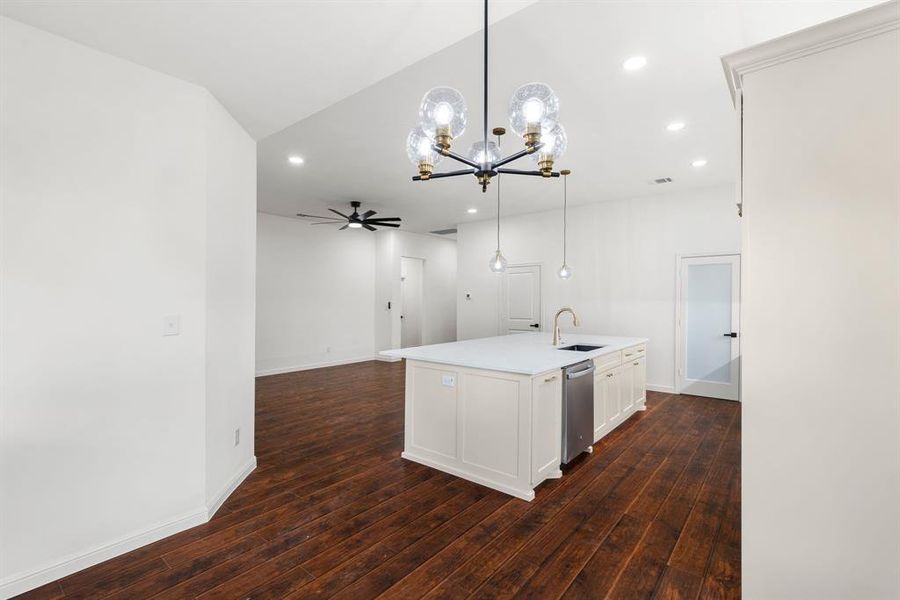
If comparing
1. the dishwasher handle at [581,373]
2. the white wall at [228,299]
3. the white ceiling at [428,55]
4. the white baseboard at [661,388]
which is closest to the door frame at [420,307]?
the white ceiling at [428,55]

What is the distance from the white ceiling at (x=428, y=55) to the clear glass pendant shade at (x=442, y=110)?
32 cm

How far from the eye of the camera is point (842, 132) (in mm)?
1213

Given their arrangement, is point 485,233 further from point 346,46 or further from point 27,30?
point 27,30

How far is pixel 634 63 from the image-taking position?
2504 mm

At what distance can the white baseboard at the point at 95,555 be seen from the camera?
1816mm

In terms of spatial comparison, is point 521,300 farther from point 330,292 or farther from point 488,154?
point 488,154

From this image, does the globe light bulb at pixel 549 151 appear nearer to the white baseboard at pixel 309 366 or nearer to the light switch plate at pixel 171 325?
the light switch plate at pixel 171 325

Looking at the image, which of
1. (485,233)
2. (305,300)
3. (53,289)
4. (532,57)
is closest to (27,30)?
(53,289)

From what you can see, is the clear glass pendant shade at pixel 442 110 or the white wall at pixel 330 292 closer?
the clear glass pendant shade at pixel 442 110

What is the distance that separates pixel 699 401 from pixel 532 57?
4.88 meters

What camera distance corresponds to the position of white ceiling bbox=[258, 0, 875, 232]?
2.09 metres

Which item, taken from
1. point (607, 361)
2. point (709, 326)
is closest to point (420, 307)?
point (709, 326)

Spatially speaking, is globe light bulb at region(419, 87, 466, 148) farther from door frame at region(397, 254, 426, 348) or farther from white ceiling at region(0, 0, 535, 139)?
door frame at region(397, 254, 426, 348)

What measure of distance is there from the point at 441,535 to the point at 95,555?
1749 mm
